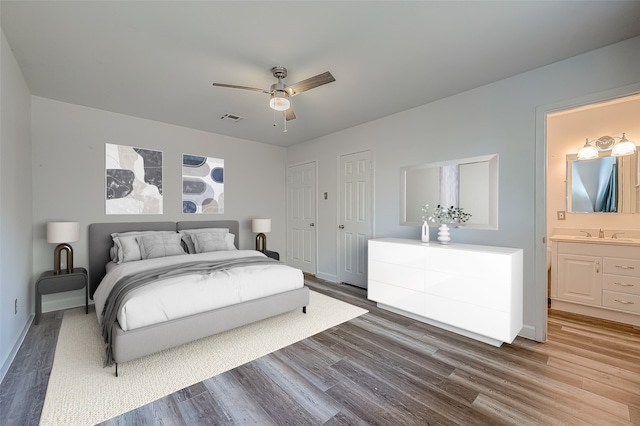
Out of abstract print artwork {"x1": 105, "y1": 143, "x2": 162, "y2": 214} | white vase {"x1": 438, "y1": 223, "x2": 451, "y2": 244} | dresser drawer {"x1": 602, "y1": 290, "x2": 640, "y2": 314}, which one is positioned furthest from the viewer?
abstract print artwork {"x1": 105, "y1": 143, "x2": 162, "y2": 214}

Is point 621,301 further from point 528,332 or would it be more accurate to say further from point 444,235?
point 444,235

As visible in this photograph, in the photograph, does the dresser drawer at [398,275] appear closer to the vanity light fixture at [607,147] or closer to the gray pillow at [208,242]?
the gray pillow at [208,242]

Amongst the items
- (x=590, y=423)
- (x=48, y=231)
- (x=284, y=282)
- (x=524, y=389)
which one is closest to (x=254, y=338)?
(x=284, y=282)

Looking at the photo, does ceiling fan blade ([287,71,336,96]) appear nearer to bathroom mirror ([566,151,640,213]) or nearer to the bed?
the bed

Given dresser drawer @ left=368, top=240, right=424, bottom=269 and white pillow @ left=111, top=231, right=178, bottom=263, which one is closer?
dresser drawer @ left=368, top=240, right=424, bottom=269

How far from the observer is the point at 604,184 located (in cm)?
349

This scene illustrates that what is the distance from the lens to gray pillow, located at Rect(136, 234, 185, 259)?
3.69m

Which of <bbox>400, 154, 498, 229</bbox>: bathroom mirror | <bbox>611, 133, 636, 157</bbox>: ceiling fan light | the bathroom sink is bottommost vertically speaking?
the bathroom sink

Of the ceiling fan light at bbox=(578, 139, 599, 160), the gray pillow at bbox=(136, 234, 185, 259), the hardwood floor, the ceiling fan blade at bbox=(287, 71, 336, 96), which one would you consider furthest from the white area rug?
the ceiling fan light at bbox=(578, 139, 599, 160)

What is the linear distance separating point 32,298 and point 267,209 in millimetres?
3634

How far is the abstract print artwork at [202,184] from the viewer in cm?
468

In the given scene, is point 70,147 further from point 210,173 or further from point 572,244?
point 572,244

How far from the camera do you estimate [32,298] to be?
3303 mm

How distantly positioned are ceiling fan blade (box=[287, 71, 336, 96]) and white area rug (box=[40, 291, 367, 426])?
2.51m
